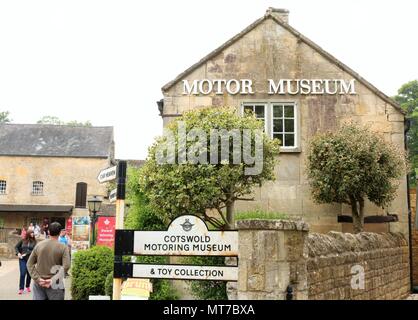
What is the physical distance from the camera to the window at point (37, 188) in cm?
3934

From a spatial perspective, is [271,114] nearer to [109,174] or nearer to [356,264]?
[356,264]

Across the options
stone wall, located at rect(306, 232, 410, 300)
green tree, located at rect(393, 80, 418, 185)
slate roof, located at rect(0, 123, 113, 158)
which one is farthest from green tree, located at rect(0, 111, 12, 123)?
stone wall, located at rect(306, 232, 410, 300)

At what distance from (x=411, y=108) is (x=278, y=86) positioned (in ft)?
99.4

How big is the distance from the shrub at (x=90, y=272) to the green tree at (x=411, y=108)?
29.7 m

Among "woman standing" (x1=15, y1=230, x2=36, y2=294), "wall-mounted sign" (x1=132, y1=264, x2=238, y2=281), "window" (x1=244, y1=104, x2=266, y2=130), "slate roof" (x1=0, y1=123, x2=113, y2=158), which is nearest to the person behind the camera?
"wall-mounted sign" (x1=132, y1=264, x2=238, y2=281)

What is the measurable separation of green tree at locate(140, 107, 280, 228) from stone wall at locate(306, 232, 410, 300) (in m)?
2.80

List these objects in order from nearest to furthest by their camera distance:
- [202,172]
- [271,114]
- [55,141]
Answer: [202,172] < [271,114] < [55,141]

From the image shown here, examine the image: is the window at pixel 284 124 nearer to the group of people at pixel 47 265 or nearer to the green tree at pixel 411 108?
the group of people at pixel 47 265

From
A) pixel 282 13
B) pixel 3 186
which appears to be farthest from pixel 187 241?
pixel 3 186

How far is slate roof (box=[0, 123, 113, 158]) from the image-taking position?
4016 centimetres

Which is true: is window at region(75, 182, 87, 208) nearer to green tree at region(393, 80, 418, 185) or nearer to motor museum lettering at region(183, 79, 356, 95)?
green tree at region(393, 80, 418, 185)

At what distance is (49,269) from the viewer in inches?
270

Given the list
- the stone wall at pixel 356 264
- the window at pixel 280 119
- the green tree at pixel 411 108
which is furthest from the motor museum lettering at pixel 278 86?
the green tree at pixel 411 108

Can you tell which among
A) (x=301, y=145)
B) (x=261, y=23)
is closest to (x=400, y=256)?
(x=301, y=145)
